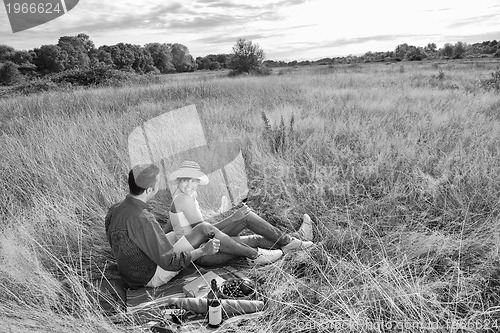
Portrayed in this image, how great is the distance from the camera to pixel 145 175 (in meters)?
2.42

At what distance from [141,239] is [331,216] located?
1.94 metres

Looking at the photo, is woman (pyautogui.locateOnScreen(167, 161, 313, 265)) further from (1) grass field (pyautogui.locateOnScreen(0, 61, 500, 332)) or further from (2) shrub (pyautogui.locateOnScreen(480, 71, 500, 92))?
(2) shrub (pyautogui.locateOnScreen(480, 71, 500, 92))

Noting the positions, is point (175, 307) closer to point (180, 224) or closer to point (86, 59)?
point (180, 224)

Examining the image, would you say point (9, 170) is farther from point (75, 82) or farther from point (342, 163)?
point (75, 82)

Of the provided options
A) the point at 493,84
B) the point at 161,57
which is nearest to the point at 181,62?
the point at 161,57

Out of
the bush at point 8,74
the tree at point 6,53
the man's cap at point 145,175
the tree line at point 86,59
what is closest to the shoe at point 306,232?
the man's cap at point 145,175

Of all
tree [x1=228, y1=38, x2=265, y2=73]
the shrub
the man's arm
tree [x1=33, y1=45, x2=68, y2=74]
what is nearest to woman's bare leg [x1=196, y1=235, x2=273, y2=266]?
the man's arm

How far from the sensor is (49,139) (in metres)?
5.16

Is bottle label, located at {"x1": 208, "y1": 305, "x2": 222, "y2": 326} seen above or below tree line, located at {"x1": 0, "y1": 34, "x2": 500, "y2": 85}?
below

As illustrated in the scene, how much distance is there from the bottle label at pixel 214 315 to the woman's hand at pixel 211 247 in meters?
0.62

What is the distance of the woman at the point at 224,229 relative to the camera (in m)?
2.93

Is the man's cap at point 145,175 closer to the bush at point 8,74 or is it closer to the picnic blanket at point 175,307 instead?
the picnic blanket at point 175,307

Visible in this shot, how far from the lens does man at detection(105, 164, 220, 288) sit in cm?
241

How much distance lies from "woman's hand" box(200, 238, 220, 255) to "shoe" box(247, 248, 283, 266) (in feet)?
1.37
